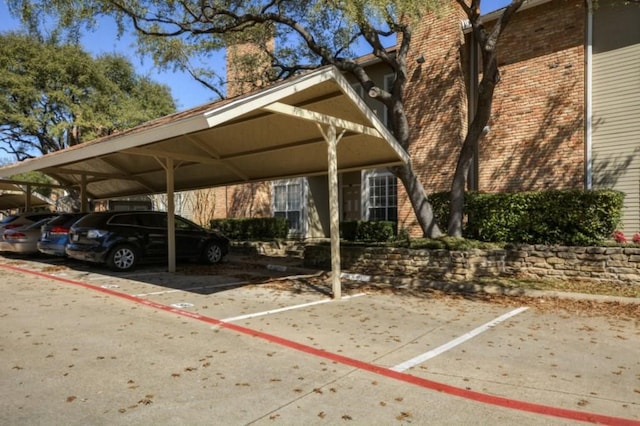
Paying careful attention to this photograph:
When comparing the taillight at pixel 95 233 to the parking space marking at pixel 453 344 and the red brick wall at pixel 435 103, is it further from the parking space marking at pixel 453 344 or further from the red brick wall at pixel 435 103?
the red brick wall at pixel 435 103

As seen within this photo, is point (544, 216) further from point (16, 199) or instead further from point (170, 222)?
point (16, 199)

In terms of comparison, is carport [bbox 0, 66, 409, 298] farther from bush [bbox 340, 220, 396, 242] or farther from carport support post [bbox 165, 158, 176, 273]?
bush [bbox 340, 220, 396, 242]

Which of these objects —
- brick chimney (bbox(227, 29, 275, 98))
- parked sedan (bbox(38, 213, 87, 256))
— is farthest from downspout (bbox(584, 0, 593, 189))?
parked sedan (bbox(38, 213, 87, 256))

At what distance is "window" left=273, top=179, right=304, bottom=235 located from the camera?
2056 cm

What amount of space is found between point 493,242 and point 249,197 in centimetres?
1280

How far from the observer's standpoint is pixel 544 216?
36.3ft

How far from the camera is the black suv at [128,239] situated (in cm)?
1159

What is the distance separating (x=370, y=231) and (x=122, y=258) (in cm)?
836

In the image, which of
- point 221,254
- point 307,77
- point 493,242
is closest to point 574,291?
point 493,242

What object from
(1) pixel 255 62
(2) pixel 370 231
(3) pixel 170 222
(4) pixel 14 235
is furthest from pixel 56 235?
(2) pixel 370 231

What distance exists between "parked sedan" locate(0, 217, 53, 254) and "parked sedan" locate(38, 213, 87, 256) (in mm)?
1703

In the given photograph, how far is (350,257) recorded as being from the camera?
39.3 feet

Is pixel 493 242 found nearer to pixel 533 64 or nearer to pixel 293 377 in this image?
pixel 533 64

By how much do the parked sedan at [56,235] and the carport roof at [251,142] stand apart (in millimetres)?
1621
